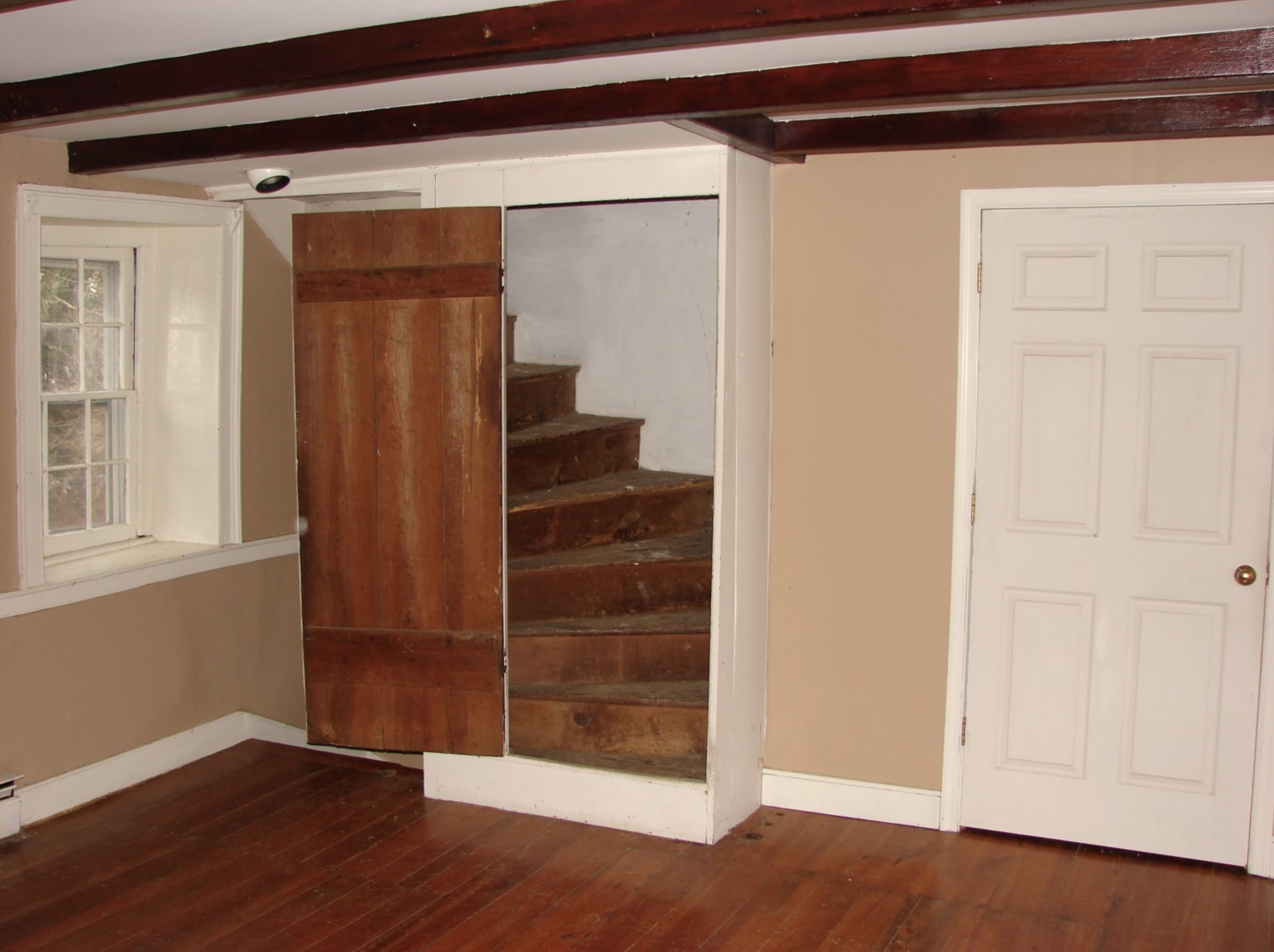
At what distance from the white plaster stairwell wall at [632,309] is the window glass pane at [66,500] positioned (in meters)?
2.15

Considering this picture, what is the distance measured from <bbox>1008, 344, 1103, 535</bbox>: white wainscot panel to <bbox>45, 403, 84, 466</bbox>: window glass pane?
350cm

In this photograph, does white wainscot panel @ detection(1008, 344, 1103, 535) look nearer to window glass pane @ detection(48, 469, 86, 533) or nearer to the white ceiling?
the white ceiling

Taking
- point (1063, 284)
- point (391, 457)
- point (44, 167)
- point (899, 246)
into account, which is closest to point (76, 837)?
point (391, 457)

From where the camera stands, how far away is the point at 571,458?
4895 millimetres

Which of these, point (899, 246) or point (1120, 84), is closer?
point (1120, 84)

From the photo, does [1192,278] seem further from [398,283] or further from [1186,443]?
[398,283]

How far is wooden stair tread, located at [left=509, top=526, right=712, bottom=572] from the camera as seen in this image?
14.4ft

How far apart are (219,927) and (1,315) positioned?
2.12m

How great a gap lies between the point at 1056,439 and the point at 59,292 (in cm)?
369

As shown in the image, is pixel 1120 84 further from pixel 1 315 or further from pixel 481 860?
pixel 1 315

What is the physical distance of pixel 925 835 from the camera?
3895 millimetres

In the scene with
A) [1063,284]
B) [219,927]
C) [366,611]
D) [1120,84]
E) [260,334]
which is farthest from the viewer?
[260,334]

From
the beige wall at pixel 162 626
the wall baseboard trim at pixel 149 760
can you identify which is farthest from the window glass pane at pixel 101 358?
the wall baseboard trim at pixel 149 760

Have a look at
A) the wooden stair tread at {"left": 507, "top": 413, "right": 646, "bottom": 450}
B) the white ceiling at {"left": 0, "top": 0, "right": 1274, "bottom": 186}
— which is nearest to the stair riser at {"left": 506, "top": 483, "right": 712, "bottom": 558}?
the wooden stair tread at {"left": 507, "top": 413, "right": 646, "bottom": 450}
